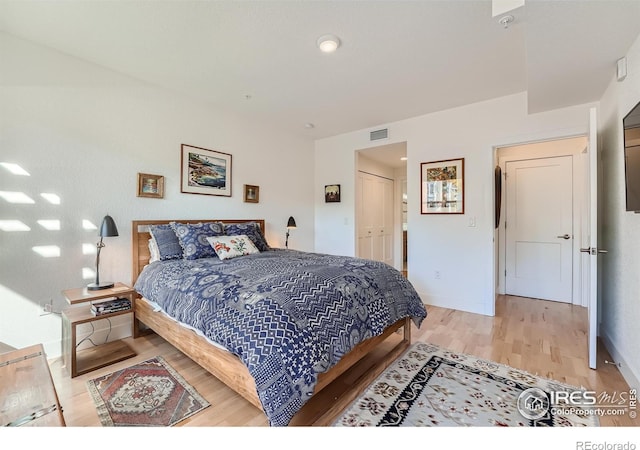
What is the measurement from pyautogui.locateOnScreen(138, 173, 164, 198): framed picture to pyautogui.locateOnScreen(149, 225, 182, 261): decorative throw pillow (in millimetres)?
371

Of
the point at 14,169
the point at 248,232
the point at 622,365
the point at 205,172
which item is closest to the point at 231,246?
the point at 248,232

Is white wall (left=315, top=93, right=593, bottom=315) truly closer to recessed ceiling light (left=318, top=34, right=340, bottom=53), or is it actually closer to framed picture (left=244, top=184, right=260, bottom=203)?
framed picture (left=244, top=184, right=260, bottom=203)

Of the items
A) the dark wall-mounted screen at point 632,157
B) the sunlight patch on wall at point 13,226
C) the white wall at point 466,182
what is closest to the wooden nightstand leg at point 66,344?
the sunlight patch on wall at point 13,226

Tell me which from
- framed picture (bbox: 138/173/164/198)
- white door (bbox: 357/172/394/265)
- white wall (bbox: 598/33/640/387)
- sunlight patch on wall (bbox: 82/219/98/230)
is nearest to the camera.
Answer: white wall (bbox: 598/33/640/387)

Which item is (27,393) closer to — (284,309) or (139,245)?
(284,309)

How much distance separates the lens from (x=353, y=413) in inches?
63.5

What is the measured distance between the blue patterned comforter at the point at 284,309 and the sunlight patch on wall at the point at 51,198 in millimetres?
976

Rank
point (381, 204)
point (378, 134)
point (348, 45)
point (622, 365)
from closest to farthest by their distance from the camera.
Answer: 1. point (622, 365)
2. point (348, 45)
3. point (378, 134)
4. point (381, 204)

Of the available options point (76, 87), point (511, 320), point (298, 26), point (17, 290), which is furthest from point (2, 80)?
point (511, 320)

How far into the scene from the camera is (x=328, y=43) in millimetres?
2223

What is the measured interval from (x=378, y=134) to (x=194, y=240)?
9.74ft

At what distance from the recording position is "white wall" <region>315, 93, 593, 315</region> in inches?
123

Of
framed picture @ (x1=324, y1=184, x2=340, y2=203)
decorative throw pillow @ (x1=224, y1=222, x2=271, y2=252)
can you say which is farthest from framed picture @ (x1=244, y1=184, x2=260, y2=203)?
framed picture @ (x1=324, y1=184, x2=340, y2=203)

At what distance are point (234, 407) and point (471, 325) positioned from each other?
2.51 m
